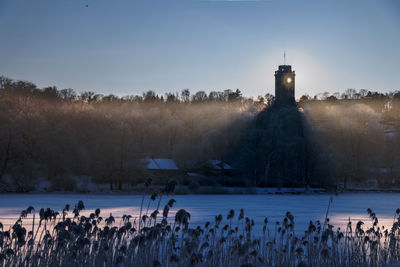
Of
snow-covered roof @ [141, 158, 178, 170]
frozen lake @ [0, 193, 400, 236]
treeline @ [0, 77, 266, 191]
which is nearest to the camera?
frozen lake @ [0, 193, 400, 236]

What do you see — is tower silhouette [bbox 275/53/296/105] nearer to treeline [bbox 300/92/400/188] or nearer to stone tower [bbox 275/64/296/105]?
stone tower [bbox 275/64/296/105]

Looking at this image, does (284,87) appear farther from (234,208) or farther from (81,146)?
(234,208)

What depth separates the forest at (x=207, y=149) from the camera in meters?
54.1

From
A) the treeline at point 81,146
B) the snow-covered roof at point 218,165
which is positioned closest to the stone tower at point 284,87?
the treeline at point 81,146

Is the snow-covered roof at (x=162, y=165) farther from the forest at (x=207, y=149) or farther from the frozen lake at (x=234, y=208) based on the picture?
the frozen lake at (x=234, y=208)

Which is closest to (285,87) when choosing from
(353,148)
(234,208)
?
(353,148)

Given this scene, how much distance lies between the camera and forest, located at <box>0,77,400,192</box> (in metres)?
54.1

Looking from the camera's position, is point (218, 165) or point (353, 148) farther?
point (353, 148)

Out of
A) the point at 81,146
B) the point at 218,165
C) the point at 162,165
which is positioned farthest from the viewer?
the point at 162,165

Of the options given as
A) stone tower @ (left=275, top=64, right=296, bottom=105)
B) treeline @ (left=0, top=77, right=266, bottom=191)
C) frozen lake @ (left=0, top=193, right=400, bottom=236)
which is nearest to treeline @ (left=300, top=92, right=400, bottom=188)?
treeline @ (left=0, top=77, right=266, bottom=191)

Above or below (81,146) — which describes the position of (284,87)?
above

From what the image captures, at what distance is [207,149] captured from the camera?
67000mm

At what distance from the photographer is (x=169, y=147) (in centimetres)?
8425

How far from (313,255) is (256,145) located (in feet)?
177
